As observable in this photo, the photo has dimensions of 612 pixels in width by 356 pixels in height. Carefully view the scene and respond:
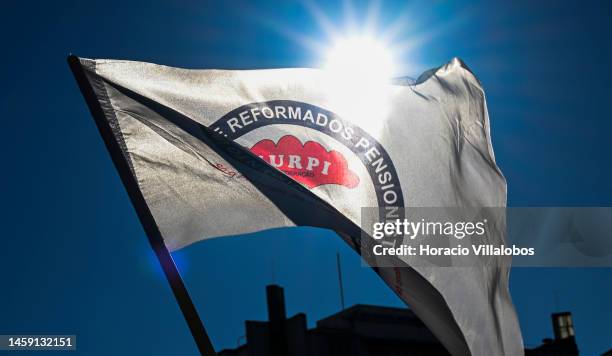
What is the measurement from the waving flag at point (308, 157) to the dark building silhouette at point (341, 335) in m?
33.7

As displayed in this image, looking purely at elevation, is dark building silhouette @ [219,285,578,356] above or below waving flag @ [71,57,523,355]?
above

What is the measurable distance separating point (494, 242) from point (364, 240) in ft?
6.96

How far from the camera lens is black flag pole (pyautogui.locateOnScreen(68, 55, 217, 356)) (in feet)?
22.2

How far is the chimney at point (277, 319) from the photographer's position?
44.2 meters

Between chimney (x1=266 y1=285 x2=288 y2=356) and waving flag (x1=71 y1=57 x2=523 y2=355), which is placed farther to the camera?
chimney (x1=266 y1=285 x2=288 y2=356)

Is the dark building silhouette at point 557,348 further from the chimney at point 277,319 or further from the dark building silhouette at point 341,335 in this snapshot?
the chimney at point 277,319

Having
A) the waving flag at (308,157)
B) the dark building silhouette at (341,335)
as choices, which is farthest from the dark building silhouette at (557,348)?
the waving flag at (308,157)

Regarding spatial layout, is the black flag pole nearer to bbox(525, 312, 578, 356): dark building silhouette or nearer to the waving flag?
the waving flag

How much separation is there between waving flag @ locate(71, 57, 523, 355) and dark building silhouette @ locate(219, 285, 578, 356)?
33.7m

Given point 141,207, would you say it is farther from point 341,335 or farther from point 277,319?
point 341,335

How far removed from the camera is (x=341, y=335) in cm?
4653

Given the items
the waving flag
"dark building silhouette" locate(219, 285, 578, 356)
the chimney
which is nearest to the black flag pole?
the waving flag

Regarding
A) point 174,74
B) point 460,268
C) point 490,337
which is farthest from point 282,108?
point 490,337

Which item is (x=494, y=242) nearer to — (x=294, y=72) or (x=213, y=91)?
(x=294, y=72)
